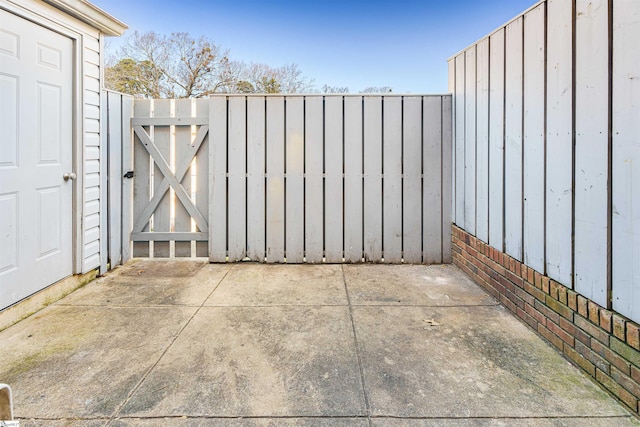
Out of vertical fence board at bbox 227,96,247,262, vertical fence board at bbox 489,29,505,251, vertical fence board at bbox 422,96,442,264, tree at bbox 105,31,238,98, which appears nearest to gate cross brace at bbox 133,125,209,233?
vertical fence board at bbox 227,96,247,262

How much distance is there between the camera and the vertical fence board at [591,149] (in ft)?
5.86

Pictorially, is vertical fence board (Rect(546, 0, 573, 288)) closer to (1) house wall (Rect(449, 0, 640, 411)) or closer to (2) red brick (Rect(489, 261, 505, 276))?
(1) house wall (Rect(449, 0, 640, 411))

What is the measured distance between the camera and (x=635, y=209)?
5.26 ft

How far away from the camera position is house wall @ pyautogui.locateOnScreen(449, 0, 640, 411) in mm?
1650

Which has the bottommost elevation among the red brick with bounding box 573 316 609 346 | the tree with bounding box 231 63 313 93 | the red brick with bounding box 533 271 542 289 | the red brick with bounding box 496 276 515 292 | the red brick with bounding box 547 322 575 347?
the red brick with bounding box 547 322 575 347

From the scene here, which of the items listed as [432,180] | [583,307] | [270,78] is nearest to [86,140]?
[432,180]

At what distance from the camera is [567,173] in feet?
6.84

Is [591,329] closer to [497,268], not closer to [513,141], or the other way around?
[497,268]

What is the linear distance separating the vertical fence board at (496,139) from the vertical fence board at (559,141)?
63 centimetres

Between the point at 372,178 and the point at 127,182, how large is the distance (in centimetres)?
280

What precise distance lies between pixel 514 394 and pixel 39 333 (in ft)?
9.48

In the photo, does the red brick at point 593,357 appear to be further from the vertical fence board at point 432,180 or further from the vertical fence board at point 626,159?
the vertical fence board at point 432,180

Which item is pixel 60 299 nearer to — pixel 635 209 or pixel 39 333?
pixel 39 333

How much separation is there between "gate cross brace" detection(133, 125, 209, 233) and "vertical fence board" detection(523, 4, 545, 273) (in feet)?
10.6
